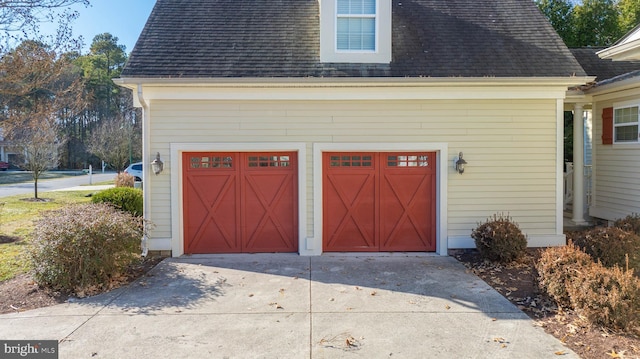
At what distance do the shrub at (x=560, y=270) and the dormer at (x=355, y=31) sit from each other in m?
4.66

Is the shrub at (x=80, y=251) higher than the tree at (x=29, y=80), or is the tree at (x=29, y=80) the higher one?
the tree at (x=29, y=80)

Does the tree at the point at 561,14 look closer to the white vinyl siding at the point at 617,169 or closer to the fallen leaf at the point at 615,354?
the white vinyl siding at the point at 617,169

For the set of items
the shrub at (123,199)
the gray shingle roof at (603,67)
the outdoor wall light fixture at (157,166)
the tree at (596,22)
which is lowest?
the shrub at (123,199)

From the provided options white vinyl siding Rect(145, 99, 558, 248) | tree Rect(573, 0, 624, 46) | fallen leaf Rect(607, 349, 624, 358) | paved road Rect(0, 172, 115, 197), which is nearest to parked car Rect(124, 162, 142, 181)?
paved road Rect(0, 172, 115, 197)

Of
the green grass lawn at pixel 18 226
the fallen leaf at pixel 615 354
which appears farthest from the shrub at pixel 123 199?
the fallen leaf at pixel 615 354

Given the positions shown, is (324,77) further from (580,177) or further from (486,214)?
(580,177)

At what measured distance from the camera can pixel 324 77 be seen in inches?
295

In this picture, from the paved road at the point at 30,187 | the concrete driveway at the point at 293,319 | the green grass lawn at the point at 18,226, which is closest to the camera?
the concrete driveway at the point at 293,319

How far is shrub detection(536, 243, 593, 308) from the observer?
15.7 feet

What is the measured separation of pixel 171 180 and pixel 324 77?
3.50m

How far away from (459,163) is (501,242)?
1.68 m

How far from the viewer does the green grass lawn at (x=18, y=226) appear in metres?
6.81

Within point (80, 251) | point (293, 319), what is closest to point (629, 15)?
point (293, 319)

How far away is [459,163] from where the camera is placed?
25.3 feet
